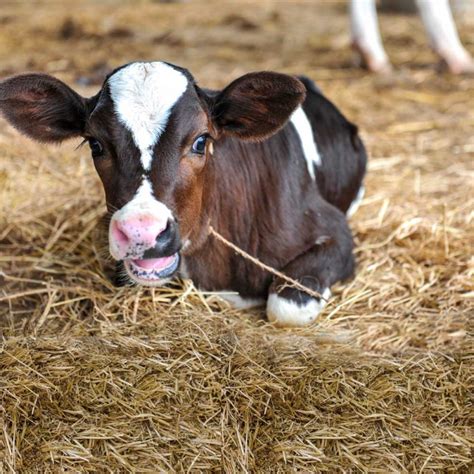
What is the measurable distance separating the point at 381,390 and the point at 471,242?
76.8 inches

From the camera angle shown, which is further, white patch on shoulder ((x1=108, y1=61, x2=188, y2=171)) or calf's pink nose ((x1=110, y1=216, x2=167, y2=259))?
white patch on shoulder ((x1=108, y1=61, x2=188, y2=171))

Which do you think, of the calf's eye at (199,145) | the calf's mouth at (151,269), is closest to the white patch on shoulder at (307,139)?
the calf's eye at (199,145)

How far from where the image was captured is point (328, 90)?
8930 mm

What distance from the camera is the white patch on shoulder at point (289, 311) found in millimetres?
4512

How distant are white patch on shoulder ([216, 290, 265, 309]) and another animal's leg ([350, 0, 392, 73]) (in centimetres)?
534

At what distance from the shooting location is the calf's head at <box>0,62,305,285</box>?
377 cm

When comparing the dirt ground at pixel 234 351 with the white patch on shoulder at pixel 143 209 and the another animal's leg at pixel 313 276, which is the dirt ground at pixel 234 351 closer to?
the another animal's leg at pixel 313 276

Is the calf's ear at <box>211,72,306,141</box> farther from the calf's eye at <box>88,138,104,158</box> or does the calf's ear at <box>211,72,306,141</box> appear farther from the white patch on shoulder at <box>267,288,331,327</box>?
the white patch on shoulder at <box>267,288,331,327</box>

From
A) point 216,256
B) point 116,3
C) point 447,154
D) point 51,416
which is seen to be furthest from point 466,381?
point 116,3

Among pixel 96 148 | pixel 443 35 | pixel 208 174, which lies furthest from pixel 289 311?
pixel 443 35

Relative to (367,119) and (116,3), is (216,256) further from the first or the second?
(116,3)

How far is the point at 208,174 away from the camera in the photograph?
4375 mm

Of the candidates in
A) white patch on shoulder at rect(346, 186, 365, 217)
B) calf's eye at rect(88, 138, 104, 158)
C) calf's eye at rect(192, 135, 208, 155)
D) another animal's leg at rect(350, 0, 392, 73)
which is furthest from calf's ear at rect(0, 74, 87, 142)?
another animal's leg at rect(350, 0, 392, 73)

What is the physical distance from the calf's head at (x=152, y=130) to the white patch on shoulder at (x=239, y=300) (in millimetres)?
407
